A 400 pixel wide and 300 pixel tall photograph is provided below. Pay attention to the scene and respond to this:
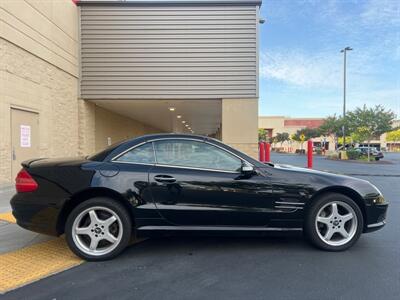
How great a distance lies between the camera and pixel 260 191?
12.4ft

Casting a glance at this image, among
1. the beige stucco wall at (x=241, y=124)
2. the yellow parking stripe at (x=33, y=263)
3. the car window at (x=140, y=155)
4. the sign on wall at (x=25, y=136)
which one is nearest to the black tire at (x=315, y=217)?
the car window at (x=140, y=155)

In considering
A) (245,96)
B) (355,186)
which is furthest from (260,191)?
(245,96)

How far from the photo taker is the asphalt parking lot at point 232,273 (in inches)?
115

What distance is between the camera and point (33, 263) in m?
3.63

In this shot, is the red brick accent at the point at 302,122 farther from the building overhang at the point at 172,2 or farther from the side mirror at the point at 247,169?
the side mirror at the point at 247,169

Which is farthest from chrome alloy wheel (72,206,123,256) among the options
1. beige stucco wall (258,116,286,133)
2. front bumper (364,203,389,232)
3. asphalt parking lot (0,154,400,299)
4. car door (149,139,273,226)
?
beige stucco wall (258,116,286,133)

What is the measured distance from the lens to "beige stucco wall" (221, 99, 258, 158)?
11125 mm

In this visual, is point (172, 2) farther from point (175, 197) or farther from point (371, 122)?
point (371, 122)

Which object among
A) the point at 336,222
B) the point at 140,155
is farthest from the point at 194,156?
the point at 336,222

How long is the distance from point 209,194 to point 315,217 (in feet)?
4.35

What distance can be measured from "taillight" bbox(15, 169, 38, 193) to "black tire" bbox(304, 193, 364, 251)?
3244 mm

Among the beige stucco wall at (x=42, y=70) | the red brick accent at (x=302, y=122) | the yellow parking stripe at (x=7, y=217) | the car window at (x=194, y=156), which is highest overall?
the red brick accent at (x=302, y=122)

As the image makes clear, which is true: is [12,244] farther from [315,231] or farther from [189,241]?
[315,231]

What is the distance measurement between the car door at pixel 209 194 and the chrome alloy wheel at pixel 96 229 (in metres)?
0.56
